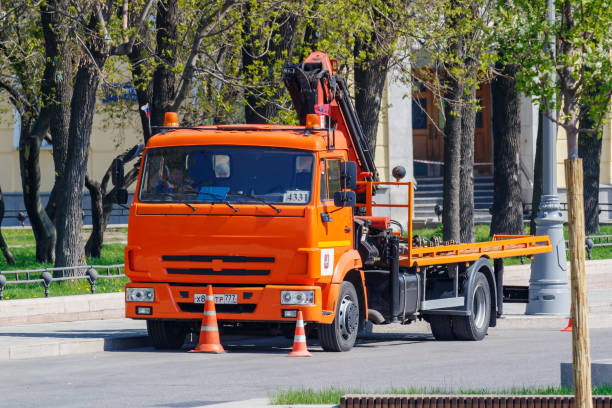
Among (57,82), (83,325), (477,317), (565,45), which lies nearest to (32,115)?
(57,82)

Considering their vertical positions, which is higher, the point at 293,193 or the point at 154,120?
the point at 154,120

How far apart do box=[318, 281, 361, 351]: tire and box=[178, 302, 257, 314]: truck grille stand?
2.98ft

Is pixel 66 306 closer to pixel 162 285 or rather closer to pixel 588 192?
pixel 162 285

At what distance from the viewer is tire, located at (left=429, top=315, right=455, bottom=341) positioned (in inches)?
659

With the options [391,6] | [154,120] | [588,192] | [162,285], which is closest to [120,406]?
[162,285]

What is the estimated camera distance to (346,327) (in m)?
14.7

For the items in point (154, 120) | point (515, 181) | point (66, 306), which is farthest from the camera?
point (515, 181)

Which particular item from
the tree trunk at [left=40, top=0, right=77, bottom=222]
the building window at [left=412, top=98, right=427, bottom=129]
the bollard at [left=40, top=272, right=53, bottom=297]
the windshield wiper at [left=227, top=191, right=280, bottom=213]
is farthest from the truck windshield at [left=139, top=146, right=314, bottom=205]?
the building window at [left=412, top=98, right=427, bottom=129]

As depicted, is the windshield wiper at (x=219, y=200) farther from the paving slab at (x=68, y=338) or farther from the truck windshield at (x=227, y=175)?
the paving slab at (x=68, y=338)

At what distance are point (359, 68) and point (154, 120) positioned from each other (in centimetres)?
470

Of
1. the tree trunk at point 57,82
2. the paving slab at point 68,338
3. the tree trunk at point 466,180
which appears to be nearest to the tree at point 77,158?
the tree trunk at point 57,82

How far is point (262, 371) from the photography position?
1260 cm

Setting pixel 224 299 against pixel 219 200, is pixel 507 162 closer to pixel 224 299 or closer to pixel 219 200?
pixel 219 200

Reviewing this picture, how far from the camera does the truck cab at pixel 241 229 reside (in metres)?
14.0
